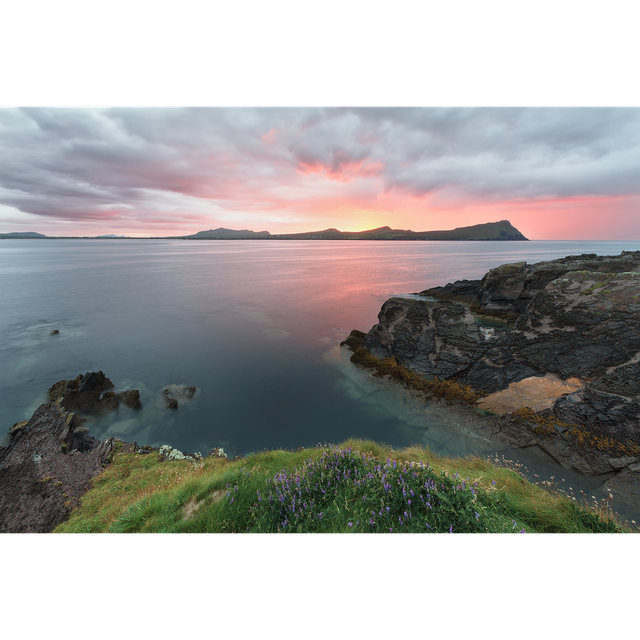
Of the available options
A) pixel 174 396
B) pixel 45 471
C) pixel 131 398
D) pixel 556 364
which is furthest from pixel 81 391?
pixel 556 364

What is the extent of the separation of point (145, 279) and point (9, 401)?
178 feet

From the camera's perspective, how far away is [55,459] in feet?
30.5

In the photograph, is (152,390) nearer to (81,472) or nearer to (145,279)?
(81,472)

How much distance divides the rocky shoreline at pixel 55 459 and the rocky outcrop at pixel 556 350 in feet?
42.0

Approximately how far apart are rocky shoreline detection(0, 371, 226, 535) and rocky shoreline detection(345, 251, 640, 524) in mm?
12442

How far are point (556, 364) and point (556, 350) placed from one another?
2.58 feet

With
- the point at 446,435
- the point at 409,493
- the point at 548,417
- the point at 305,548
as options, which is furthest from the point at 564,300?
the point at 305,548

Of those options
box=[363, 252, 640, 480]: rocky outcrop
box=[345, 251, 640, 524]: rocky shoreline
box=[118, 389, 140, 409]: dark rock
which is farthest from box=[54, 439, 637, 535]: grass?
box=[118, 389, 140, 409]: dark rock

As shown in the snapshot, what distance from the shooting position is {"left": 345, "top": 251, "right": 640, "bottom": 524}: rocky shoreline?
864 cm

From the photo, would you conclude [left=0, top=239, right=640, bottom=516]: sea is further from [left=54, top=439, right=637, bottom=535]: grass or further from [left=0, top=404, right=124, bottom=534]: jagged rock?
[left=54, top=439, right=637, bottom=535]: grass

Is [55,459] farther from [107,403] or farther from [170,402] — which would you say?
[170,402]

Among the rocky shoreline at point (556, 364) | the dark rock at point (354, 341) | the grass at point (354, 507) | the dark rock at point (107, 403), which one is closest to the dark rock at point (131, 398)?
the dark rock at point (107, 403)

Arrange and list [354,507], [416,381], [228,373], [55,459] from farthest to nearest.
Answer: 1. [228,373]
2. [416,381]
3. [55,459]
4. [354,507]

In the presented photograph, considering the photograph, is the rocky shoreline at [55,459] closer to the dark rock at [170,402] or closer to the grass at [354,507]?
the dark rock at [170,402]
